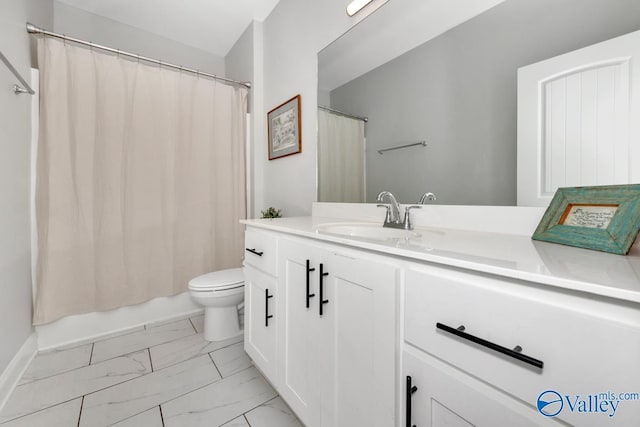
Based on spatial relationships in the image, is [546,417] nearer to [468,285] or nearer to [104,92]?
[468,285]

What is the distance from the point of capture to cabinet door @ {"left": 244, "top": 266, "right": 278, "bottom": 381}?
1175mm

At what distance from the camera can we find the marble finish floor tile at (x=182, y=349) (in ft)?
5.09

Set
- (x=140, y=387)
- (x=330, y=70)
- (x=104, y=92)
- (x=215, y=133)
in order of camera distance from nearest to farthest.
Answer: (x=140, y=387), (x=330, y=70), (x=104, y=92), (x=215, y=133)

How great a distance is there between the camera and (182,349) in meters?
1.67

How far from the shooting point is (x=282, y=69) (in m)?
2.06

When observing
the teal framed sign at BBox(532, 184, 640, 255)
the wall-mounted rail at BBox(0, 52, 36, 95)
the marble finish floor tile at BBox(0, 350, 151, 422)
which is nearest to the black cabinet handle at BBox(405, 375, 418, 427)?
the teal framed sign at BBox(532, 184, 640, 255)

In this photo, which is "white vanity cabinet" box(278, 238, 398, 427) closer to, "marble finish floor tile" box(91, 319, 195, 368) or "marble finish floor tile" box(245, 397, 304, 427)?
"marble finish floor tile" box(245, 397, 304, 427)

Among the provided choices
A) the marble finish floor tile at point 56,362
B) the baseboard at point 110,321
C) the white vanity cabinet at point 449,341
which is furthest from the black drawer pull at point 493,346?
the baseboard at point 110,321

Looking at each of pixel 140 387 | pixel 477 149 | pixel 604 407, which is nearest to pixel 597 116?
pixel 477 149

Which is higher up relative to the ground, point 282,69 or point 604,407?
Result: point 282,69

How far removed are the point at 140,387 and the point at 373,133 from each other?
1743mm

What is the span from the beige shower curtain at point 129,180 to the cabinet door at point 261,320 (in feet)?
3.22

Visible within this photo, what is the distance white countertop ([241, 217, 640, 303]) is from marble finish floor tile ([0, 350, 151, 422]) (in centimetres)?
150

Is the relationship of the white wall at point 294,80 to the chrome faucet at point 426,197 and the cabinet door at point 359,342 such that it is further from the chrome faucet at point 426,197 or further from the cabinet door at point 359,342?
the cabinet door at point 359,342
